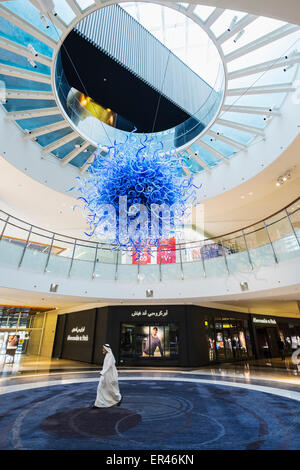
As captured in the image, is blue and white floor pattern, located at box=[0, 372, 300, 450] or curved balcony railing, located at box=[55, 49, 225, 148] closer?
blue and white floor pattern, located at box=[0, 372, 300, 450]

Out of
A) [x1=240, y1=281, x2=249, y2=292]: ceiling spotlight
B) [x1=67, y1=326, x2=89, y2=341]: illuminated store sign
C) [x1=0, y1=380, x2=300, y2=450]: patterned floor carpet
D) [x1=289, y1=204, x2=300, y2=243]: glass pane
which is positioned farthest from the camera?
[x1=67, y1=326, x2=89, y2=341]: illuminated store sign

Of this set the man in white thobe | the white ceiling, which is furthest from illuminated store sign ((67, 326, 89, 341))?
the white ceiling

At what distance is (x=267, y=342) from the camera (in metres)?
14.9

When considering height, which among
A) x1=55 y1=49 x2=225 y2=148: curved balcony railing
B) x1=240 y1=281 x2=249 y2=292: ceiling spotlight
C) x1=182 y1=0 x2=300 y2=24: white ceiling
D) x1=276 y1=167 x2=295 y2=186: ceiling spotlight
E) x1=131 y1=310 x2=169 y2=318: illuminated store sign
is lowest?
x1=131 y1=310 x2=169 y2=318: illuminated store sign

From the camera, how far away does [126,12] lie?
7980 millimetres

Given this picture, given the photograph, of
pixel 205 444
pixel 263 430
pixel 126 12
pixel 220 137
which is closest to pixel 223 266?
pixel 220 137

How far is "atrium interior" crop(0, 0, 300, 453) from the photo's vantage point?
3807 mm

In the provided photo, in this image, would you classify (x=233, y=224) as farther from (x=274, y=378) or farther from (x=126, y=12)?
(x=126, y=12)

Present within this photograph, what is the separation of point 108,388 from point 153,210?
3.55 meters

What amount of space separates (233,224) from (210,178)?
426 centimetres

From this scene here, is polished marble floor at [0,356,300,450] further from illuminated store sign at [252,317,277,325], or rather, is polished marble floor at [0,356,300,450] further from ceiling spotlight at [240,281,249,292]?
illuminated store sign at [252,317,277,325]

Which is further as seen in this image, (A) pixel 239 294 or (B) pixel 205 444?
(A) pixel 239 294

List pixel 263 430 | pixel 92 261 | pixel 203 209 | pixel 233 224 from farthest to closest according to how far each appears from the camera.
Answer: pixel 233 224 < pixel 203 209 < pixel 92 261 < pixel 263 430

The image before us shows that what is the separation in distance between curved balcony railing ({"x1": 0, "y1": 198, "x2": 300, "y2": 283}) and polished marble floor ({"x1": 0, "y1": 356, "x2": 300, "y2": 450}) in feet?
12.1
